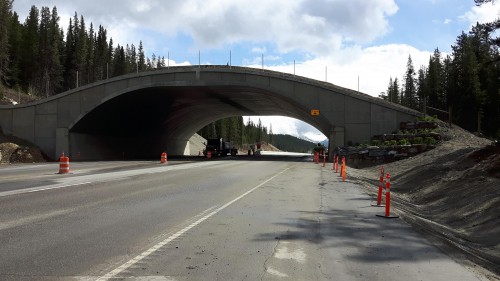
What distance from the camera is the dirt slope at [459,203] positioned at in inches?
343

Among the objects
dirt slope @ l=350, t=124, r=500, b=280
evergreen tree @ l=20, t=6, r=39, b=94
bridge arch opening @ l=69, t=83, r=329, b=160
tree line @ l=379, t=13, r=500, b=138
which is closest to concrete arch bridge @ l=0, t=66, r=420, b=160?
bridge arch opening @ l=69, t=83, r=329, b=160

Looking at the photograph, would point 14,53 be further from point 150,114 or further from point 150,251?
point 150,251

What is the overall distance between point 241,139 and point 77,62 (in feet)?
206

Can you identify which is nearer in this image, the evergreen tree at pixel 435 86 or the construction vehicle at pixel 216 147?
the construction vehicle at pixel 216 147

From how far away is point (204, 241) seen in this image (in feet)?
24.8

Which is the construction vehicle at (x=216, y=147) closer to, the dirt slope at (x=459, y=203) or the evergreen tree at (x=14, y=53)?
the dirt slope at (x=459, y=203)

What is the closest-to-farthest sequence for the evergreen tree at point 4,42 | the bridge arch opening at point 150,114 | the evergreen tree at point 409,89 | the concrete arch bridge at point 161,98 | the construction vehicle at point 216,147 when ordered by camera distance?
the concrete arch bridge at point 161,98 → the bridge arch opening at point 150,114 → the construction vehicle at point 216,147 → the evergreen tree at point 4,42 → the evergreen tree at point 409,89

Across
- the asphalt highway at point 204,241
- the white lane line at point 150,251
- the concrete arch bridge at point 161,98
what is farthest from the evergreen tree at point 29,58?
the white lane line at point 150,251

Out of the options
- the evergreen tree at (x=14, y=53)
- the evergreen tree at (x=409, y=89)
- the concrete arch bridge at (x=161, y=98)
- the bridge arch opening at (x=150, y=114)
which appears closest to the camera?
the concrete arch bridge at (x=161, y=98)

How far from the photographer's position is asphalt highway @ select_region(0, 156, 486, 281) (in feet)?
19.1

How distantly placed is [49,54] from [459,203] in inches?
4200

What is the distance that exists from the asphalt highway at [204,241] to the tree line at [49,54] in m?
83.9

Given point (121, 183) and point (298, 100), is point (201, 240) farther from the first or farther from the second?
point (298, 100)

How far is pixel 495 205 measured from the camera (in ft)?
37.5
